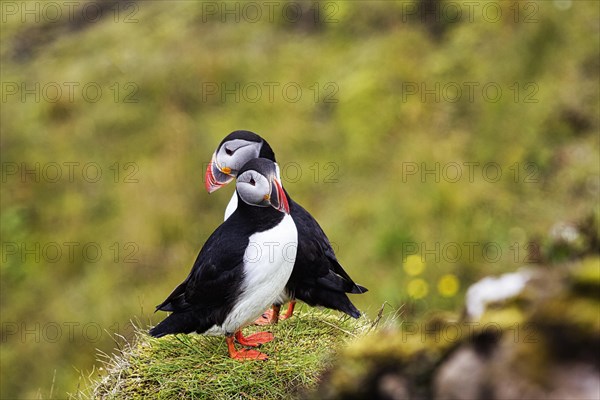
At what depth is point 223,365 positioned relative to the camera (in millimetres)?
3582

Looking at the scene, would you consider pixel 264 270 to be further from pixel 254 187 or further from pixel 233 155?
A: pixel 233 155

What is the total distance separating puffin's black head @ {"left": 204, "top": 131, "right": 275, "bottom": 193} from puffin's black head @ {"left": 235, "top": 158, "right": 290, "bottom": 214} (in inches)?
18.0

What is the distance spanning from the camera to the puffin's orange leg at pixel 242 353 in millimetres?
3623

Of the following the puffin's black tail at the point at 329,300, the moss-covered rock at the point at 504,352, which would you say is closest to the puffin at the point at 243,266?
the puffin's black tail at the point at 329,300

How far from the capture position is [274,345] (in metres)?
3.79

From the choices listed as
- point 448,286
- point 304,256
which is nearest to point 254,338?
point 304,256

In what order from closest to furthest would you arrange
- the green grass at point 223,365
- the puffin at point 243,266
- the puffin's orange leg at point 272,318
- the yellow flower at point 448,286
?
the green grass at point 223,365, the puffin at point 243,266, the puffin's orange leg at point 272,318, the yellow flower at point 448,286

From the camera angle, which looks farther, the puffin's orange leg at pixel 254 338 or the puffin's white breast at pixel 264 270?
the puffin's orange leg at pixel 254 338

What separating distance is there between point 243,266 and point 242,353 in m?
0.51

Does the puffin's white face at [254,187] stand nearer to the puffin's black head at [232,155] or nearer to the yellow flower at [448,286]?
the puffin's black head at [232,155]

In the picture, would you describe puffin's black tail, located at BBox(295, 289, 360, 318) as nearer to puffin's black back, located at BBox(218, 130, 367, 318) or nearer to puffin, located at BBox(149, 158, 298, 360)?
puffin's black back, located at BBox(218, 130, 367, 318)

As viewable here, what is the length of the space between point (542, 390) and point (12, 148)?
9.85 meters

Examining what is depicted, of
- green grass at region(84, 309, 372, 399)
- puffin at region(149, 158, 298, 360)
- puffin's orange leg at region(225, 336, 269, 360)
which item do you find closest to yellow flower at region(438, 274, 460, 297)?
Answer: green grass at region(84, 309, 372, 399)

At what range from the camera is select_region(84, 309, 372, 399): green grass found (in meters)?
3.41
